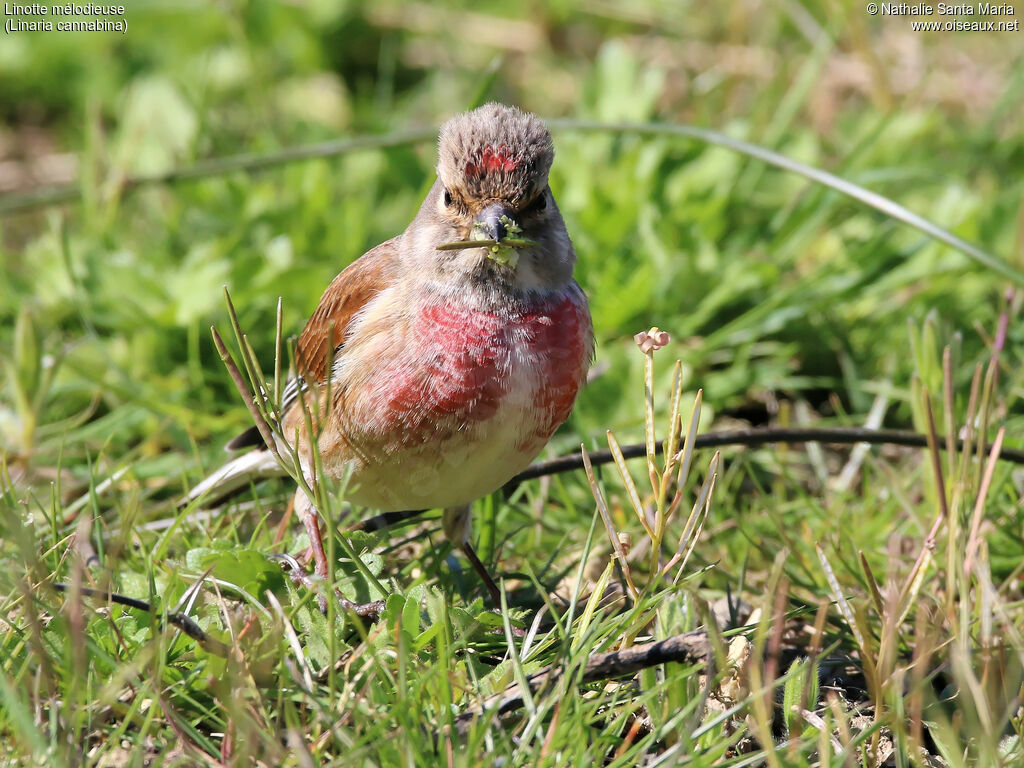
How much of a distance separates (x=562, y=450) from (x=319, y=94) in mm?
3513

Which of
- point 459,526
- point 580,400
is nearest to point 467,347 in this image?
point 459,526

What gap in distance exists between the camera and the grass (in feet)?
8.08

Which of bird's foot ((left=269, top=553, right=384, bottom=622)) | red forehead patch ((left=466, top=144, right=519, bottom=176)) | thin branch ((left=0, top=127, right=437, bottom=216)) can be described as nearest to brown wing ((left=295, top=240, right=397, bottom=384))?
red forehead patch ((left=466, top=144, right=519, bottom=176))

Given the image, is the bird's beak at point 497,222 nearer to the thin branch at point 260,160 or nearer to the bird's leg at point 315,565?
the bird's leg at point 315,565

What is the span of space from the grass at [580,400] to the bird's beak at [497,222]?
2.24 feet

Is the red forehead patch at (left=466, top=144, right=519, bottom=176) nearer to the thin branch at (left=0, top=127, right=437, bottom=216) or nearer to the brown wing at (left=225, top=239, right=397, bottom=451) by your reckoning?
the brown wing at (left=225, top=239, right=397, bottom=451)

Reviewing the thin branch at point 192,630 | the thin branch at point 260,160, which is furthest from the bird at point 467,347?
the thin branch at point 260,160

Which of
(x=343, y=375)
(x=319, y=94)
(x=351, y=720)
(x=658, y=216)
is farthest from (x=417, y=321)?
(x=319, y=94)

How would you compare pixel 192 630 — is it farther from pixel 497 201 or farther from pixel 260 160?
pixel 260 160

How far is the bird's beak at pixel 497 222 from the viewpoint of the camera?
A: 9.66 feet

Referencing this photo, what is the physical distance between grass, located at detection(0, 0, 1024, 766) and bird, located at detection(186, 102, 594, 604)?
0.85 feet

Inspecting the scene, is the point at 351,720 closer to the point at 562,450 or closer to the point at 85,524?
the point at 85,524

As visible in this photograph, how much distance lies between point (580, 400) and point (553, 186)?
3.63 ft

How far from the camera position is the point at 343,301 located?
336 centimetres
